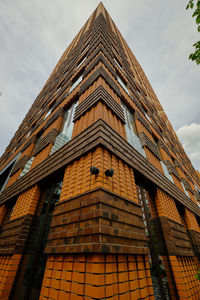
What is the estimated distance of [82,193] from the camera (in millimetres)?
1921

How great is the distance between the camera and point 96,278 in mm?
1271

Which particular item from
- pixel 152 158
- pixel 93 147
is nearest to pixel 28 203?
pixel 93 147

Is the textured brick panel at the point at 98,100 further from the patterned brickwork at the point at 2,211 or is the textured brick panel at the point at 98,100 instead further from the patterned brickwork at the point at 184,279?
the patterned brickwork at the point at 2,211

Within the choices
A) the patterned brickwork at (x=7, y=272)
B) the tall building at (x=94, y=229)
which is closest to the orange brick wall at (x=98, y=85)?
the tall building at (x=94, y=229)

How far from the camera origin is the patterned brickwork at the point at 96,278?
1.28 metres

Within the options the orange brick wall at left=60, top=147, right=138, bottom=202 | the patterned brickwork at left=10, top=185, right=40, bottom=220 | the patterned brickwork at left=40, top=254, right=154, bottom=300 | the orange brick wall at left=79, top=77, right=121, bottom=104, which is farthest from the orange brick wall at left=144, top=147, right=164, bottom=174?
the patterned brickwork at left=10, top=185, right=40, bottom=220

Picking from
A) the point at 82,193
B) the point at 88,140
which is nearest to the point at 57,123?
the point at 88,140

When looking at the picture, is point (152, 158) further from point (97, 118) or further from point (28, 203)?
point (28, 203)

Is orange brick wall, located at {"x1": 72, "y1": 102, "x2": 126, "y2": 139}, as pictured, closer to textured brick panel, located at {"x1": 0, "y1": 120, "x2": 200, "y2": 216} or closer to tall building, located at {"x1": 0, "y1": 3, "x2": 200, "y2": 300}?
tall building, located at {"x1": 0, "y1": 3, "x2": 200, "y2": 300}

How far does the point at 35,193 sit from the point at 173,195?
398 centimetres

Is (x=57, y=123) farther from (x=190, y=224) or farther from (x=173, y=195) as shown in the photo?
(x=190, y=224)

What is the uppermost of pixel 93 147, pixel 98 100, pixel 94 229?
pixel 98 100

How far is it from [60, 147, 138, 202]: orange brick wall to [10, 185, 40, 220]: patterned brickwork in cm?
128

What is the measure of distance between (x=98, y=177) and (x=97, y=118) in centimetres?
133
